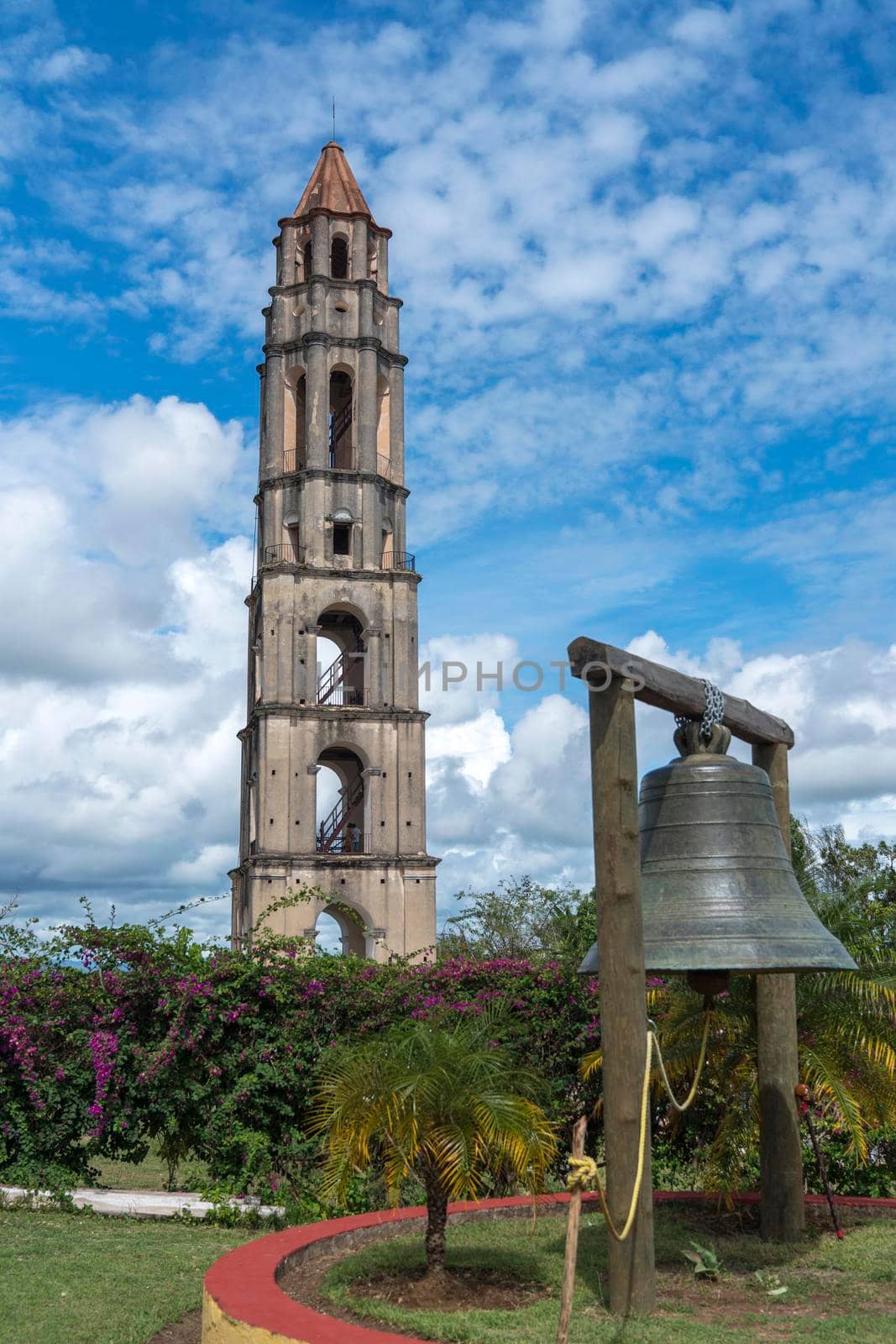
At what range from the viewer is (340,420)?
40.7 meters

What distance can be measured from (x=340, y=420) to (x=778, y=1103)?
3441cm

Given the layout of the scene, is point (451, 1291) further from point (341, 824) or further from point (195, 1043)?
point (341, 824)

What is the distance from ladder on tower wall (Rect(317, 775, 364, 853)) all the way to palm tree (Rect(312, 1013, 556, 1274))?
28.6 meters

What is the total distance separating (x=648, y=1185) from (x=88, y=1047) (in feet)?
26.1

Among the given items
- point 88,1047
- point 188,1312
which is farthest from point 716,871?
point 88,1047

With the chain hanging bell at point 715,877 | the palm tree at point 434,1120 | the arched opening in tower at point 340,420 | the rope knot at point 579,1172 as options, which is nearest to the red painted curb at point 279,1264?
the palm tree at point 434,1120

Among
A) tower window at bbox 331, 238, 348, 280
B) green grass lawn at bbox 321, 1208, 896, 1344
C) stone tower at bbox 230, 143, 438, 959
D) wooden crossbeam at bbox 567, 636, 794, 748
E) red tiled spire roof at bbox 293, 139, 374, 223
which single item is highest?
red tiled spire roof at bbox 293, 139, 374, 223

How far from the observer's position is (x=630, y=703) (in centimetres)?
693

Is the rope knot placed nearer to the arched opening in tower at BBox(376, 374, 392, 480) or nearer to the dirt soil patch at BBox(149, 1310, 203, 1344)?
the dirt soil patch at BBox(149, 1310, 203, 1344)

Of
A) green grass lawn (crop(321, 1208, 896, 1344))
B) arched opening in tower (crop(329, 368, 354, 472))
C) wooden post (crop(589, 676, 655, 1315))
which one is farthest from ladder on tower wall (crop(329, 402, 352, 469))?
wooden post (crop(589, 676, 655, 1315))

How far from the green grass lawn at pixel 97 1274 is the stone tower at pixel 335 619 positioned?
21.9 metres

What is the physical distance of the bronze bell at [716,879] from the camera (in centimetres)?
653

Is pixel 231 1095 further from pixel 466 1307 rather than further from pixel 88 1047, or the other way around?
pixel 466 1307

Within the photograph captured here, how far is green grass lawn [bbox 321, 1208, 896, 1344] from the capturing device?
6211 mm
